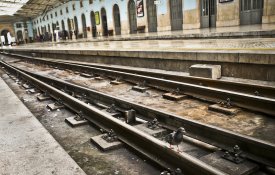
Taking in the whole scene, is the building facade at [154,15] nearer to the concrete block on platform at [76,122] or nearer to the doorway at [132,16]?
the doorway at [132,16]

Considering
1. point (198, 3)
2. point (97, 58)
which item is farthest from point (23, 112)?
point (198, 3)

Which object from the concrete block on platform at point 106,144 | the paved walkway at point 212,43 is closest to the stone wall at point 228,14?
the paved walkway at point 212,43

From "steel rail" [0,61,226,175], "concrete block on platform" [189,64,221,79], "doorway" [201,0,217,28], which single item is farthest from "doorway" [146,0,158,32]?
"steel rail" [0,61,226,175]

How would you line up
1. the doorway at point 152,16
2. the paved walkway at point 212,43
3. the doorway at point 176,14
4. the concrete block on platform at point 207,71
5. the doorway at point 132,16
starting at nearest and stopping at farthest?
the concrete block on platform at point 207,71
the paved walkway at point 212,43
the doorway at point 176,14
the doorway at point 152,16
the doorway at point 132,16

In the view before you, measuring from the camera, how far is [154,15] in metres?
26.5

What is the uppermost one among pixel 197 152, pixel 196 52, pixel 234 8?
pixel 234 8

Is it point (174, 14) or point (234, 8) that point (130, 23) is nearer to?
point (174, 14)

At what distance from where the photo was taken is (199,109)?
532 cm

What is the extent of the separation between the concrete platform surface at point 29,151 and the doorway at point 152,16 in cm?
2282

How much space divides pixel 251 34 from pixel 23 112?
968cm

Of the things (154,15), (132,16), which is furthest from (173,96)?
(132,16)

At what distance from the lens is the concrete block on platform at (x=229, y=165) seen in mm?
2911

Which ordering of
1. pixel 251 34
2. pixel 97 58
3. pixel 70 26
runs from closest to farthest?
1. pixel 251 34
2. pixel 97 58
3. pixel 70 26

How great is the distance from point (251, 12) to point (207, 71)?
11880 mm
